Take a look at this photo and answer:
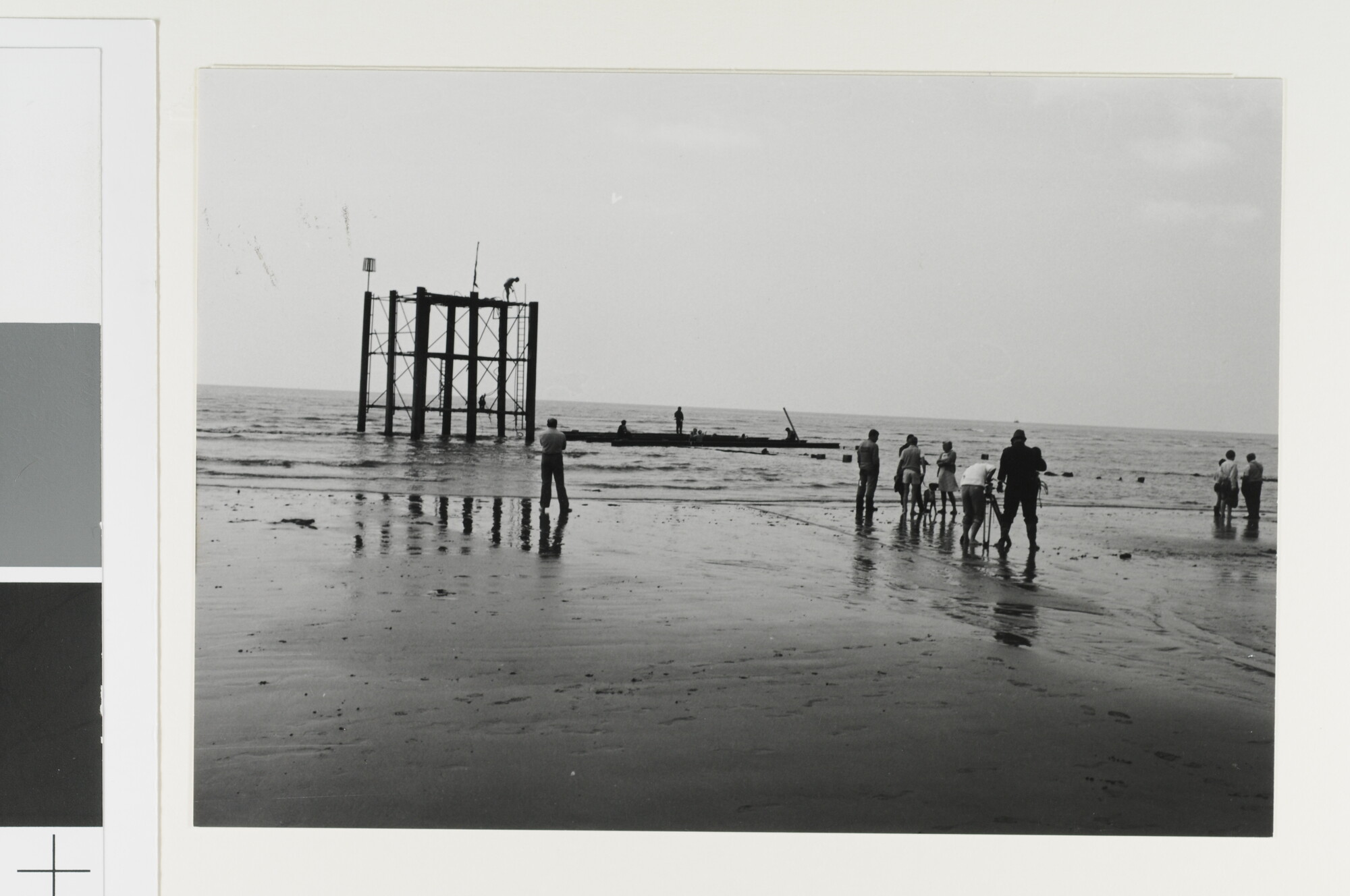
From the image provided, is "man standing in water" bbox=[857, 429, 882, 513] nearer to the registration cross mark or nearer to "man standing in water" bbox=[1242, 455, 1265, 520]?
"man standing in water" bbox=[1242, 455, 1265, 520]

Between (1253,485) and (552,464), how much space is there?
2276 mm

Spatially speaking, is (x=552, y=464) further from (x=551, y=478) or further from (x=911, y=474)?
(x=911, y=474)

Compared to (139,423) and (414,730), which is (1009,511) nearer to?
(414,730)

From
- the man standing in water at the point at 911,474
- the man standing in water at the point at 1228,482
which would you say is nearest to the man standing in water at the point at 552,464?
the man standing in water at the point at 911,474

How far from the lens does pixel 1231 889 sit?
245cm

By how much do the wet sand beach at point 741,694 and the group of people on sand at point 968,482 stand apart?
0.32ft

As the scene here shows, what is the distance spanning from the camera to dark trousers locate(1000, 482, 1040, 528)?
2.73 m

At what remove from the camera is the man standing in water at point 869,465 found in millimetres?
2738

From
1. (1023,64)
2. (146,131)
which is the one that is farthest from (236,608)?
(1023,64)

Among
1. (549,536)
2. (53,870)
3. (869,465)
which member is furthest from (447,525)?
(869,465)

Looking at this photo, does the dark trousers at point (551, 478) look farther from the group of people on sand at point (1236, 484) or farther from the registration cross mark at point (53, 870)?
the group of people on sand at point (1236, 484)

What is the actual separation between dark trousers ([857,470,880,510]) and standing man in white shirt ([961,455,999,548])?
296 millimetres

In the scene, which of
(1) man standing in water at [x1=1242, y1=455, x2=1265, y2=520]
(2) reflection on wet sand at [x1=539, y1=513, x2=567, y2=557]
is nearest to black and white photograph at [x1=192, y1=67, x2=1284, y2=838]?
(1) man standing in water at [x1=1242, y1=455, x2=1265, y2=520]

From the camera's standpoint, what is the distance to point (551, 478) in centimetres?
299
